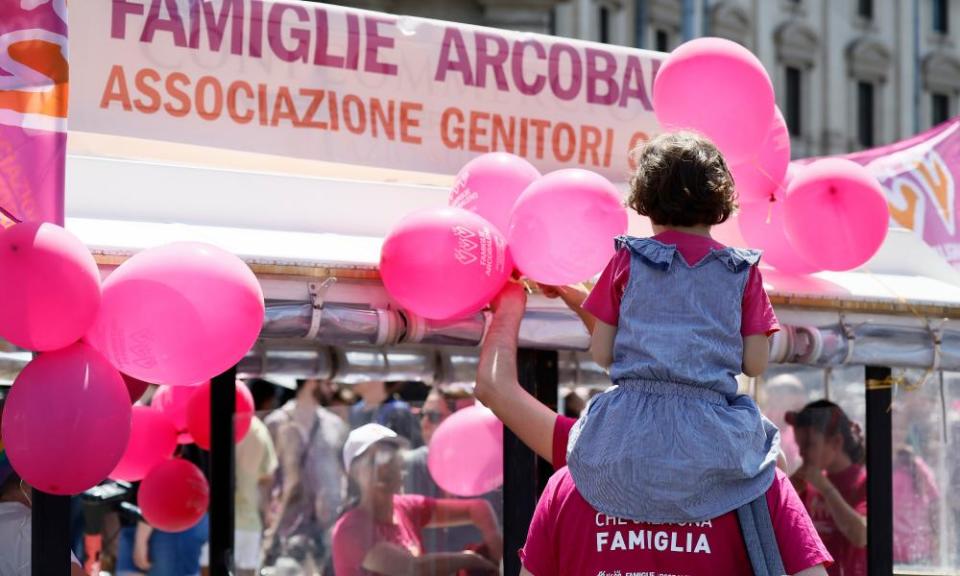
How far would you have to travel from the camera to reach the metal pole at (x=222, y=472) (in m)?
5.03

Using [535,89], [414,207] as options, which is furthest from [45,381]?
[535,89]

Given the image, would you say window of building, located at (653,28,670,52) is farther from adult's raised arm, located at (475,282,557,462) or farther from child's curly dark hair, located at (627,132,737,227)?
child's curly dark hair, located at (627,132,737,227)

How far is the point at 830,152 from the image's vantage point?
34031 mm

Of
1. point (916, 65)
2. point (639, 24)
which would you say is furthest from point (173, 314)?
point (916, 65)

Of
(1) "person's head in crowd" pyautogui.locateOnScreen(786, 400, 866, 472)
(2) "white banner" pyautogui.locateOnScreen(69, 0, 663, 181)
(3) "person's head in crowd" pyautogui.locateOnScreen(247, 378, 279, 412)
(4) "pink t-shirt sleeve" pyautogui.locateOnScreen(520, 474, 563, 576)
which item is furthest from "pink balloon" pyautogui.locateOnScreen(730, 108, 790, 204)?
(3) "person's head in crowd" pyautogui.locateOnScreen(247, 378, 279, 412)

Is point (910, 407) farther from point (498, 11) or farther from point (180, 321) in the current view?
point (498, 11)

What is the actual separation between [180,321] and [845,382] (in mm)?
3057

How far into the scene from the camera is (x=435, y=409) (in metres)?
5.58

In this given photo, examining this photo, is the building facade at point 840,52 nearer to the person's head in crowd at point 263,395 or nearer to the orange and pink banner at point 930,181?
the person's head in crowd at point 263,395

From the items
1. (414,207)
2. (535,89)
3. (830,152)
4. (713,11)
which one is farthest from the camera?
(830,152)

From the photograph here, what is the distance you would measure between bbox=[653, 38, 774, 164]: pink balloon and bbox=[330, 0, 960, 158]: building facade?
25.2 m

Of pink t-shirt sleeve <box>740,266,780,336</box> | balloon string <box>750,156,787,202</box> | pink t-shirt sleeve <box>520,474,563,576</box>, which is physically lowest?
pink t-shirt sleeve <box>520,474,563,576</box>

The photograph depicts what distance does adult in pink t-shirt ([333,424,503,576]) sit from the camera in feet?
16.9

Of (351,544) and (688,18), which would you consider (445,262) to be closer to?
(351,544)
